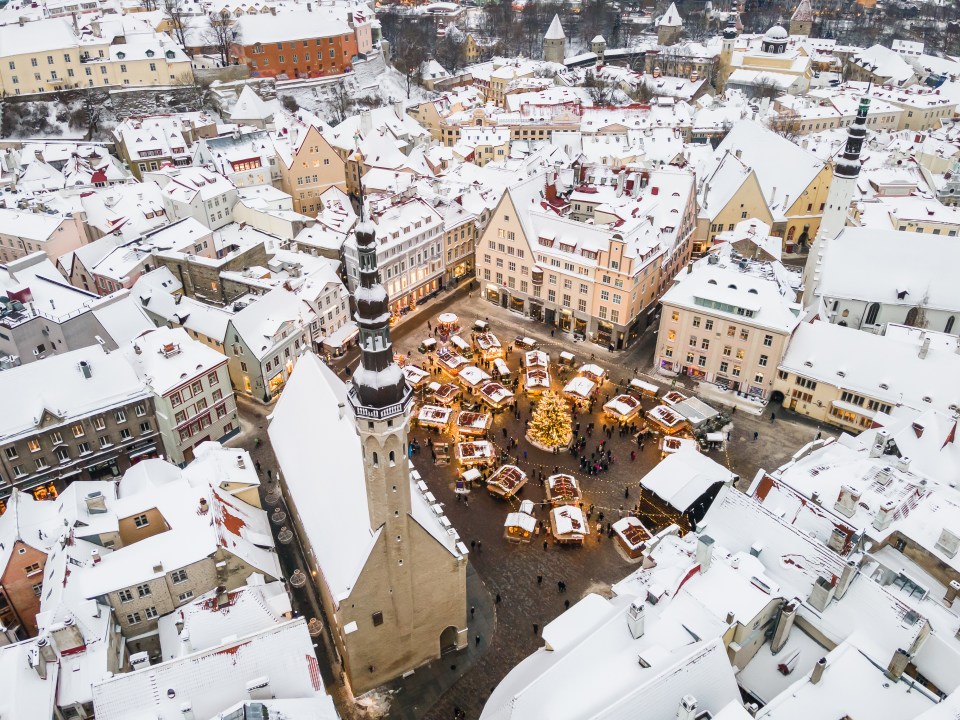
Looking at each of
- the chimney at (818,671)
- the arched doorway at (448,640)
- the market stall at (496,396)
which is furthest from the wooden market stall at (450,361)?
the chimney at (818,671)

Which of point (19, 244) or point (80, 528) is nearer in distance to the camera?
point (80, 528)

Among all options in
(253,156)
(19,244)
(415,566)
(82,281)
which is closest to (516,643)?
(415,566)

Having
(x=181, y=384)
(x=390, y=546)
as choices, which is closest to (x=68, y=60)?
(x=181, y=384)

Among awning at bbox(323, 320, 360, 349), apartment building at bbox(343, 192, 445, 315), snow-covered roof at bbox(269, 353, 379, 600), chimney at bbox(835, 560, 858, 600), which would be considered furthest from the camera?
apartment building at bbox(343, 192, 445, 315)

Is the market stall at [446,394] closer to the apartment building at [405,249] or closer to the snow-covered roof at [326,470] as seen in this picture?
the apartment building at [405,249]

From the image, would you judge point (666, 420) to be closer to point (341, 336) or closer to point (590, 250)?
point (590, 250)

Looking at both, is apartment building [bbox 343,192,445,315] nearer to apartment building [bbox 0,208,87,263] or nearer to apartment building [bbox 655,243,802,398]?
apartment building [bbox 655,243,802,398]

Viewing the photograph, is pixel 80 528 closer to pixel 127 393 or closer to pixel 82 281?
pixel 127 393

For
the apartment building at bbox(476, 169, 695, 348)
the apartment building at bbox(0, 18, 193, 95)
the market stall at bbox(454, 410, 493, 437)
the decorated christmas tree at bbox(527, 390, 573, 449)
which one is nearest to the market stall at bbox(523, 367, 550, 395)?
the market stall at bbox(454, 410, 493, 437)
